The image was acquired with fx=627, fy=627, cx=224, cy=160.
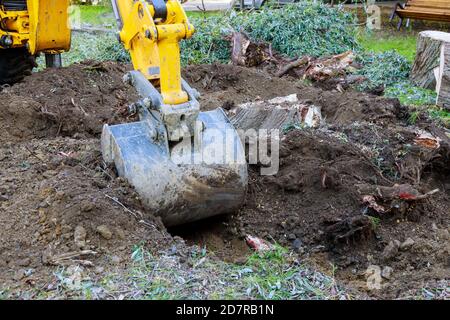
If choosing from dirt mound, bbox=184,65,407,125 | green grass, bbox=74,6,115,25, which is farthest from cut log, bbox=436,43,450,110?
green grass, bbox=74,6,115,25

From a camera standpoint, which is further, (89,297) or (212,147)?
(212,147)

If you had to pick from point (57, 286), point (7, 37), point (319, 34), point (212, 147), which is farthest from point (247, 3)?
point (57, 286)

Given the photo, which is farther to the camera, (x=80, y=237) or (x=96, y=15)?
(x=96, y=15)

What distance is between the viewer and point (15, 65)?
23.2 ft

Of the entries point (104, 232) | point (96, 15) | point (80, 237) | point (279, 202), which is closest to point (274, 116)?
point (279, 202)

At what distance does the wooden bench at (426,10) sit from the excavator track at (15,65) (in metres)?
7.54

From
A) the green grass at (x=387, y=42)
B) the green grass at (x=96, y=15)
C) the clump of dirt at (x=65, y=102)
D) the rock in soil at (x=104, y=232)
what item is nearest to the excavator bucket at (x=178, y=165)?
the rock in soil at (x=104, y=232)

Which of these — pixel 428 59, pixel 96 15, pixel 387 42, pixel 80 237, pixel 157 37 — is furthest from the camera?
pixel 96 15

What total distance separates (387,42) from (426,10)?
3.30 ft

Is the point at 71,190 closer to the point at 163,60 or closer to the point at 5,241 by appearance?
the point at 5,241

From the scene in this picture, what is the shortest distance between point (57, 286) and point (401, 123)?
399cm

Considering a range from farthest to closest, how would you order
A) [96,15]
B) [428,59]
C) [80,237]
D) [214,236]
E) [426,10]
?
[96,15] < [426,10] < [428,59] < [214,236] < [80,237]

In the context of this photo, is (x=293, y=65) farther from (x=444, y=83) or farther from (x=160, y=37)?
(x=160, y=37)
